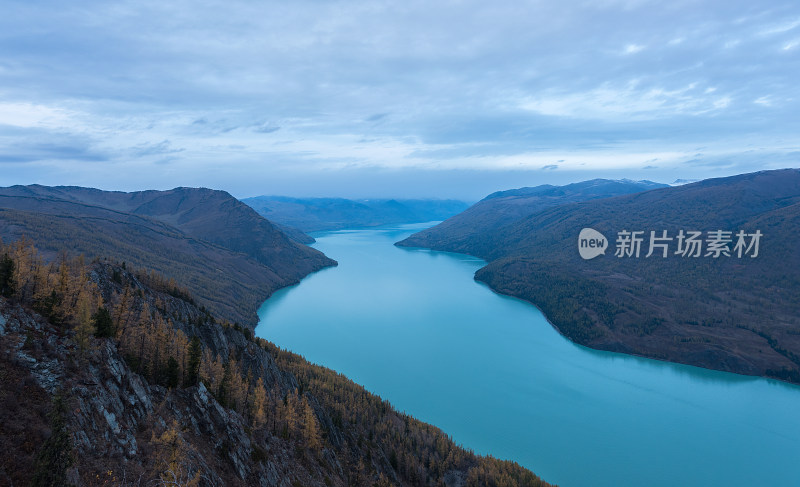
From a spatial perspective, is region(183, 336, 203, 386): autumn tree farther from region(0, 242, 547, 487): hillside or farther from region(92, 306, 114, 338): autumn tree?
region(92, 306, 114, 338): autumn tree

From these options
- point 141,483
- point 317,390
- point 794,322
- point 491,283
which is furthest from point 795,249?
point 141,483

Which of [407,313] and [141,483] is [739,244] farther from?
[141,483]

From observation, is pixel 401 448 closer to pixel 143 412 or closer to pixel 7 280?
pixel 143 412

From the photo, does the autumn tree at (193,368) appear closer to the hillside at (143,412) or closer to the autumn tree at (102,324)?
the hillside at (143,412)

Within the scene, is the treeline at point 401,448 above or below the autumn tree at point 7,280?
below

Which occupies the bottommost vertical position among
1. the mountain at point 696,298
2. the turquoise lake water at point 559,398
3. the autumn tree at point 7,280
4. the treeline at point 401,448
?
the turquoise lake water at point 559,398

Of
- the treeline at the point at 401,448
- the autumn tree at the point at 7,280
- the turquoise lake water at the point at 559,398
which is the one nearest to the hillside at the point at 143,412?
the autumn tree at the point at 7,280

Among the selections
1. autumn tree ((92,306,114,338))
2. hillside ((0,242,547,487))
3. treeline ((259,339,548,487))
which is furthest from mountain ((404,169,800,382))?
autumn tree ((92,306,114,338))
